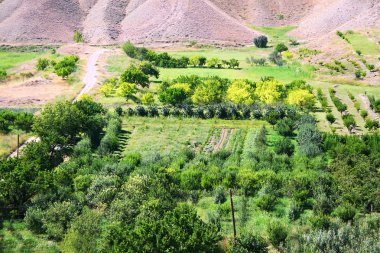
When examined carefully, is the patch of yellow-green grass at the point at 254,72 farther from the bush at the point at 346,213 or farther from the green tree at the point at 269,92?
the bush at the point at 346,213

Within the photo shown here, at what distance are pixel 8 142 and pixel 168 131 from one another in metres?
18.9

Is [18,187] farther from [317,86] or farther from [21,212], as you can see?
[317,86]

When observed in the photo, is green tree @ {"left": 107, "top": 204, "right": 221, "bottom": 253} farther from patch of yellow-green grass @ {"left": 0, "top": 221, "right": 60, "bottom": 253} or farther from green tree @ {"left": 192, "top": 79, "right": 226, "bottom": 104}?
green tree @ {"left": 192, "top": 79, "right": 226, "bottom": 104}

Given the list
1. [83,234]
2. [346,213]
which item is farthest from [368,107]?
[83,234]

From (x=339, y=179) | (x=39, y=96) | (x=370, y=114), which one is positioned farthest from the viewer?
(x=39, y=96)

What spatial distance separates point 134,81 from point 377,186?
1836 inches

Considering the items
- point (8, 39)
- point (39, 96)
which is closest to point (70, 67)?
point (39, 96)

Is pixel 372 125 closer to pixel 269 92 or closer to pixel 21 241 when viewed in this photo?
pixel 269 92

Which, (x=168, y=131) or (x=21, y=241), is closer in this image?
(x=21, y=241)

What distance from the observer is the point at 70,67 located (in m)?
82.7

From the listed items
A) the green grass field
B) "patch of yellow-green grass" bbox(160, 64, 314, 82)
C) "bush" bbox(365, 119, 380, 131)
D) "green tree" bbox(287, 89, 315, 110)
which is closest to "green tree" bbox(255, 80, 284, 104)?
"green tree" bbox(287, 89, 315, 110)

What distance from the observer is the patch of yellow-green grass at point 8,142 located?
46619 millimetres

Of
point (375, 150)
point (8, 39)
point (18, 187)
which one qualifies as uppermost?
point (18, 187)

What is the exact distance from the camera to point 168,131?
174 feet
